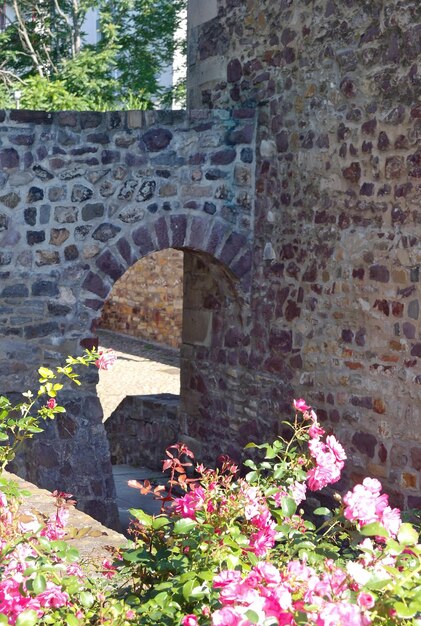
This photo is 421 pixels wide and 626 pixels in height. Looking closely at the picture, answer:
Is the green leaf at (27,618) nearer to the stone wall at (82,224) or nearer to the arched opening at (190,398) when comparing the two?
the stone wall at (82,224)

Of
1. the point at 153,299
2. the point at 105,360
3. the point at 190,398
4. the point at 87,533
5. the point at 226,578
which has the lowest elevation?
the point at 153,299

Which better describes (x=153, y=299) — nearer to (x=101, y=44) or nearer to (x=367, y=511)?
(x=101, y=44)

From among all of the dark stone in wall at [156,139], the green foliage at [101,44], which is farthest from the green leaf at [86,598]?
the green foliage at [101,44]

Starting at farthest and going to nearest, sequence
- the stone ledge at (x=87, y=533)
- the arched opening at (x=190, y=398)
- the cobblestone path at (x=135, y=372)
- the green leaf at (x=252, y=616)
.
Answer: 1. the cobblestone path at (x=135, y=372)
2. the arched opening at (x=190, y=398)
3. the stone ledge at (x=87, y=533)
4. the green leaf at (x=252, y=616)

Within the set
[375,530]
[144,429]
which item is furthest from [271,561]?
Result: [144,429]

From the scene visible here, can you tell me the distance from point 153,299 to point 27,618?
1536cm

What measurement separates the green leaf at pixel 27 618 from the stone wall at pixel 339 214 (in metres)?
3.75

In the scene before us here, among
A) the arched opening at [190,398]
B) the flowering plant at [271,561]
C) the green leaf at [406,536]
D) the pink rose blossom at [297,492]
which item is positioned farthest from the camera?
the arched opening at [190,398]

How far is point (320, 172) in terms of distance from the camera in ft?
20.9

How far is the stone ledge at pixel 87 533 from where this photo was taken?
11.6 ft

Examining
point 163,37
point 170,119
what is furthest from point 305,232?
point 163,37

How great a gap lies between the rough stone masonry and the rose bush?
2913mm

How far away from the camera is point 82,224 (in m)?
6.61

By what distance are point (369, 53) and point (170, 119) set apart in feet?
4.50
